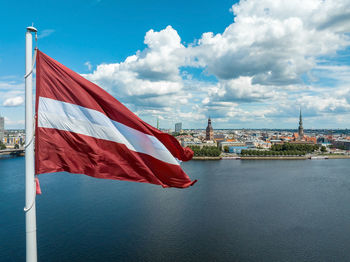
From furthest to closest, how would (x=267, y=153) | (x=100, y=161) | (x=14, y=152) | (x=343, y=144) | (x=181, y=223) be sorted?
(x=343, y=144) < (x=14, y=152) < (x=267, y=153) < (x=181, y=223) < (x=100, y=161)

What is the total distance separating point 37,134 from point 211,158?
30.1m

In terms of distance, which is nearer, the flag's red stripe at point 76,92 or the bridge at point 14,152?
the flag's red stripe at point 76,92

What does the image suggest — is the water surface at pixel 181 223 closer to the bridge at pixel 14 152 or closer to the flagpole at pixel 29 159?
the flagpole at pixel 29 159

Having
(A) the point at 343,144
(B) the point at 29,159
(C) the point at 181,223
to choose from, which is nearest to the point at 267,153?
(A) the point at 343,144

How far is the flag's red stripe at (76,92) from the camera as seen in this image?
4.99 ft

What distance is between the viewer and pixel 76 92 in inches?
62.7

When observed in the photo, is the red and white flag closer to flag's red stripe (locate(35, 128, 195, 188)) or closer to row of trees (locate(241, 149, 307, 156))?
flag's red stripe (locate(35, 128, 195, 188))

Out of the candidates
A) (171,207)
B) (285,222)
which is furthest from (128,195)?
(285,222)

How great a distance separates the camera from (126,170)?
5.67ft

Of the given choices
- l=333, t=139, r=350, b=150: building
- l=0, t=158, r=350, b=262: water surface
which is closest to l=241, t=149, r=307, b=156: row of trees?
l=333, t=139, r=350, b=150: building

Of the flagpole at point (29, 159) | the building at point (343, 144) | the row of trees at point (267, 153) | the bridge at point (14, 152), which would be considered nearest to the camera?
the flagpole at point (29, 159)

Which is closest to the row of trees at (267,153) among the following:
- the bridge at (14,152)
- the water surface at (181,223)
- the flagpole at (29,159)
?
the water surface at (181,223)

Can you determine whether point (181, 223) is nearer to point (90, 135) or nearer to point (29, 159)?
point (90, 135)

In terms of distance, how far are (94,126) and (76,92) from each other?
0.75 ft
